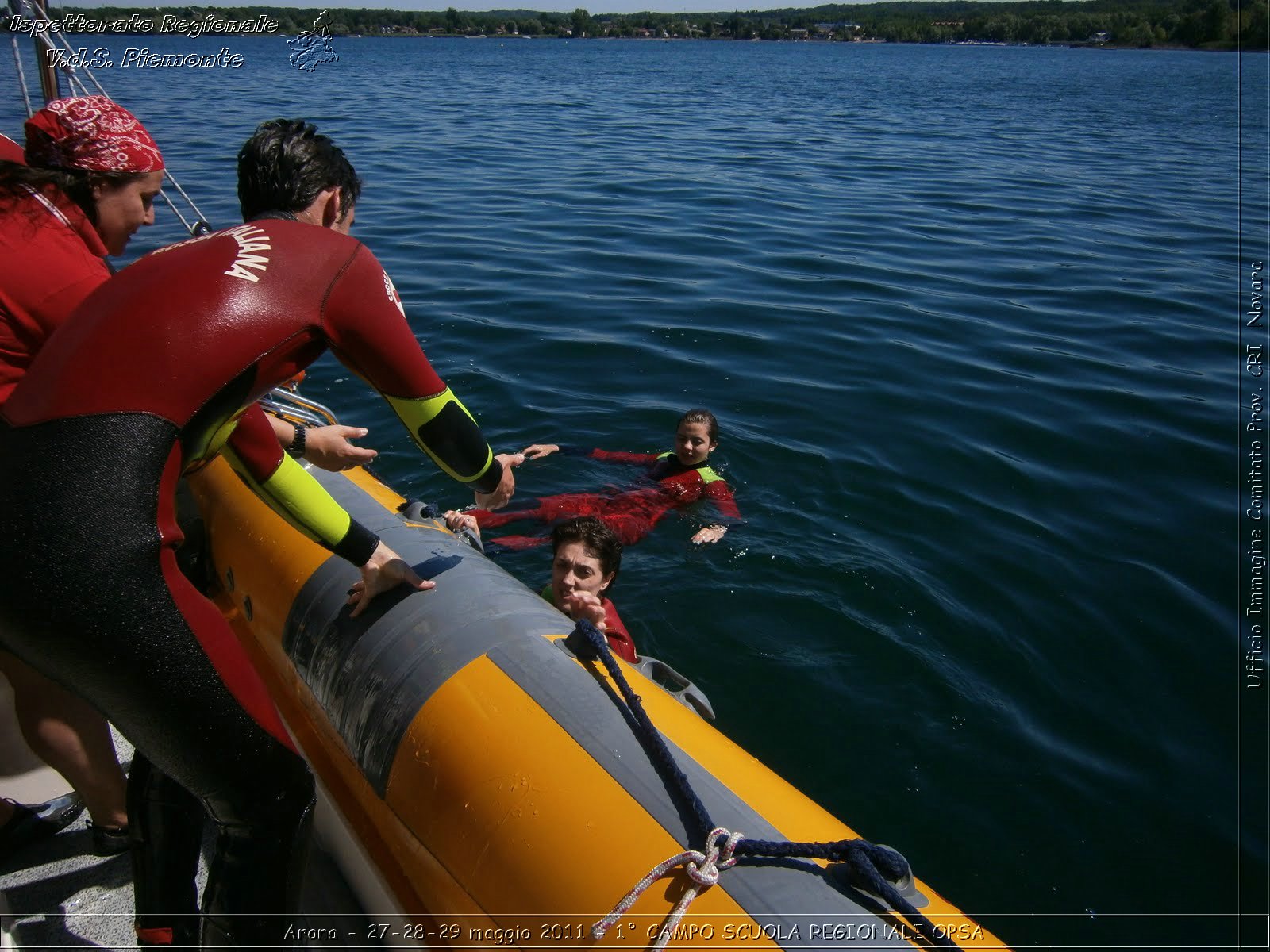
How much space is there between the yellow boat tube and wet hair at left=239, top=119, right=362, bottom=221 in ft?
3.81

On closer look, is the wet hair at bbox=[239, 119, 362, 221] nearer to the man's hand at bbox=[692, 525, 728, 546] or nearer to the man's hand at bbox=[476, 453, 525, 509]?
the man's hand at bbox=[476, 453, 525, 509]

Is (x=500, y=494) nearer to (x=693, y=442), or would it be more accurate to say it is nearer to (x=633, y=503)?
(x=633, y=503)

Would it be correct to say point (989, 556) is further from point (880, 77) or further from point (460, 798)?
point (880, 77)

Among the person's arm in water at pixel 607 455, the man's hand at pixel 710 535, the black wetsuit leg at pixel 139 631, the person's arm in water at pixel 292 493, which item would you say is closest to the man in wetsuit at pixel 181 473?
the black wetsuit leg at pixel 139 631

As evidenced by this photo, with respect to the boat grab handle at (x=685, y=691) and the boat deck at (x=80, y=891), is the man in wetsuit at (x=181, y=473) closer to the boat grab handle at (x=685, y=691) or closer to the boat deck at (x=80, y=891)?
the boat deck at (x=80, y=891)

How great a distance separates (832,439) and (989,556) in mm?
1607

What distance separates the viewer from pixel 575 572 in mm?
3727

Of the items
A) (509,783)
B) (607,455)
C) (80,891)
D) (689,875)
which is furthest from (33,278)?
(607,455)

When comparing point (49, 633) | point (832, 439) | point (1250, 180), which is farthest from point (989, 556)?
point (1250, 180)

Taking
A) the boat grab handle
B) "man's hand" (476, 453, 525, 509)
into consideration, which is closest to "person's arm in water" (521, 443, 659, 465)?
the boat grab handle

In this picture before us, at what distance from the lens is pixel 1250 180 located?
14781mm

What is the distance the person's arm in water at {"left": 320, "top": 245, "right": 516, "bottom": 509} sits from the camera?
1.85m

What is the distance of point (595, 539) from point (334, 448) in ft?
4.93

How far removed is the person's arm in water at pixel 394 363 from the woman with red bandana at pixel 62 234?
57 cm
